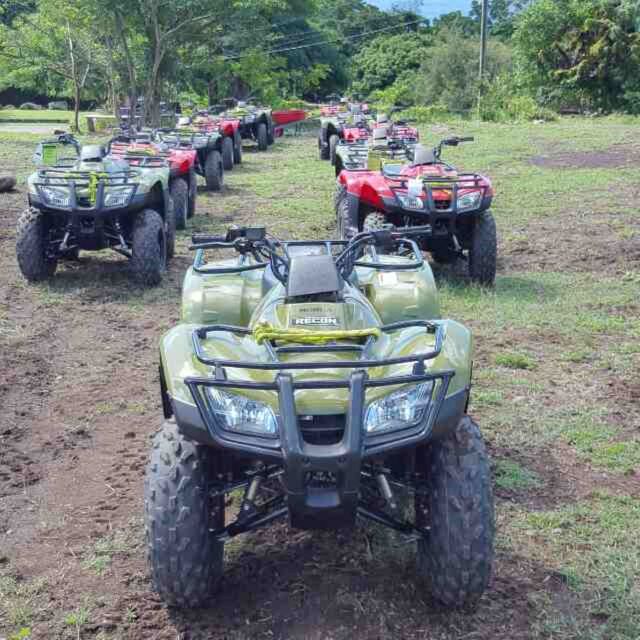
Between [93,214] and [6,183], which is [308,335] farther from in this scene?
[6,183]

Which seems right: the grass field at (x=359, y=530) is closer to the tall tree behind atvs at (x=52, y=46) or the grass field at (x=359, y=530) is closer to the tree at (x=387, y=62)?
the tall tree behind atvs at (x=52, y=46)

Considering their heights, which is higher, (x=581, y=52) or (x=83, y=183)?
(x=581, y=52)

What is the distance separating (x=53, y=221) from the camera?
7836 mm

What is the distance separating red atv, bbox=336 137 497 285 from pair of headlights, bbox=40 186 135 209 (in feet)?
6.09

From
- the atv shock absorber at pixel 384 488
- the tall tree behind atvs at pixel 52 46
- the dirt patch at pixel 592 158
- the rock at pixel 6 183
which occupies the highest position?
the tall tree behind atvs at pixel 52 46

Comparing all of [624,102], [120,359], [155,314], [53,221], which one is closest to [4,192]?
[53,221]

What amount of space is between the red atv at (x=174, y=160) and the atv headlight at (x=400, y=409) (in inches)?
289

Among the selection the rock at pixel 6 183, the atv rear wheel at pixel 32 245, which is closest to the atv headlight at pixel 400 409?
the atv rear wheel at pixel 32 245

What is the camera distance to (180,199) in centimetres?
1037

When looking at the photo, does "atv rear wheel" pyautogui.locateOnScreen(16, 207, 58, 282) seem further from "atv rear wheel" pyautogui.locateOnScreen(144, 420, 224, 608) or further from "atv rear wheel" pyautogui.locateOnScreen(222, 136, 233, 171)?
"atv rear wheel" pyautogui.locateOnScreen(222, 136, 233, 171)

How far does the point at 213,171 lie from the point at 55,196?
20.6 ft

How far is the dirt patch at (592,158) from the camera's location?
49.8 feet

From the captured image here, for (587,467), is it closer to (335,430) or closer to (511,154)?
(335,430)

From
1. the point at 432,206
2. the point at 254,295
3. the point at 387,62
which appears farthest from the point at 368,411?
the point at 387,62
